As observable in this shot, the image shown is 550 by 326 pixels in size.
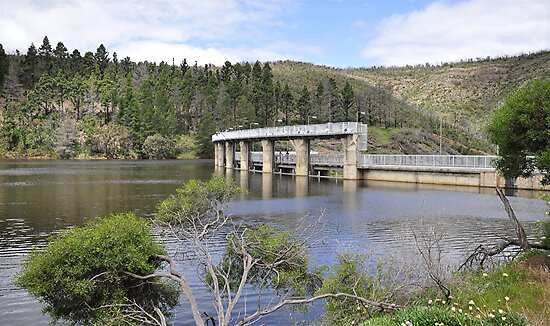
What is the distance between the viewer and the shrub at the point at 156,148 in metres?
124

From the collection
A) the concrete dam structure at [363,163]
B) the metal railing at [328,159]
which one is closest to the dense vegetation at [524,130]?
the concrete dam structure at [363,163]

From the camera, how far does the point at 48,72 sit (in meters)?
154

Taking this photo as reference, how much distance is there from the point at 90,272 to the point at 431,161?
4769 cm

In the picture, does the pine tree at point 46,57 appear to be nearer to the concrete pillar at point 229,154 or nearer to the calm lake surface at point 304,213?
the concrete pillar at point 229,154

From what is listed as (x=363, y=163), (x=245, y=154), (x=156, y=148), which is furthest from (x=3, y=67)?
(x=363, y=163)

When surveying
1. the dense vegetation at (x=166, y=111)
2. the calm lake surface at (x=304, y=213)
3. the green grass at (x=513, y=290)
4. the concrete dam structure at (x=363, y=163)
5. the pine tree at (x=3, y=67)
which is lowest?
the calm lake surface at (x=304, y=213)

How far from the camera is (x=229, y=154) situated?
300ft

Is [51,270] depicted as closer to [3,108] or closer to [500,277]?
[500,277]

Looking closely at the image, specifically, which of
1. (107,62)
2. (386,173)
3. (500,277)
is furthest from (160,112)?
(500,277)

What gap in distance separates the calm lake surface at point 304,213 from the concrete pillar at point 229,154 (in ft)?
106

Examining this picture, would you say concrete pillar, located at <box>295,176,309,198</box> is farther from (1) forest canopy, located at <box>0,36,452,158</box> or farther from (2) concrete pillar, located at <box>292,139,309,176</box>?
(1) forest canopy, located at <box>0,36,452,158</box>

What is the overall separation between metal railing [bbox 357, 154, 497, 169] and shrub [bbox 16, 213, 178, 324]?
133 ft

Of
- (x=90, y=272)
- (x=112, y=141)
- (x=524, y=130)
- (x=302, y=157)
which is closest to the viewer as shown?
(x=90, y=272)

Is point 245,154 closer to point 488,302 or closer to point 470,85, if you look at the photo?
point 488,302
